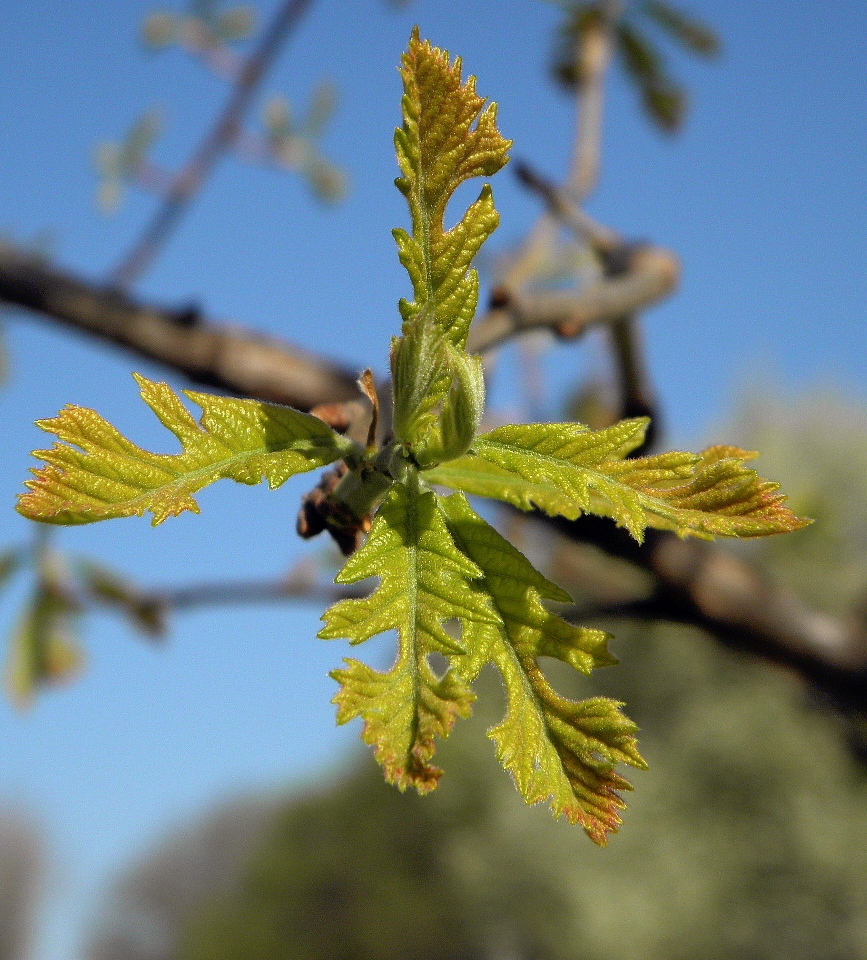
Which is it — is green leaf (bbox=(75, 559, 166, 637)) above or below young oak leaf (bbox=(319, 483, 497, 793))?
below

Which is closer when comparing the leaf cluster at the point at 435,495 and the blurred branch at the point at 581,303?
the leaf cluster at the point at 435,495

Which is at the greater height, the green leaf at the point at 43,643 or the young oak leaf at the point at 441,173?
the young oak leaf at the point at 441,173

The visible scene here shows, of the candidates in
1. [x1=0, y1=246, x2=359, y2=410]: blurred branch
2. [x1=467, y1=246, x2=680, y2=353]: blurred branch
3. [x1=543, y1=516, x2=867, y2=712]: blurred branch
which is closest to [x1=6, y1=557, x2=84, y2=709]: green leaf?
[x1=0, y1=246, x2=359, y2=410]: blurred branch

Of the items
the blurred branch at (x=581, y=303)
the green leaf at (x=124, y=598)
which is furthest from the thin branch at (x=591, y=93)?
the green leaf at (x=124, y=598)

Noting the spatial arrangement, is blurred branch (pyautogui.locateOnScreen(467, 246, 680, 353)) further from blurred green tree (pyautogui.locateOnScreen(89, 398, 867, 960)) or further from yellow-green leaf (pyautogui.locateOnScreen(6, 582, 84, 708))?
blurred green tree (pyautogui.locateOnScreen(89, 398, 867, 960))

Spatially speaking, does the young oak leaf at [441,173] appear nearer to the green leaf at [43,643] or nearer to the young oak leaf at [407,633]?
the young oak leaf at [407,633]

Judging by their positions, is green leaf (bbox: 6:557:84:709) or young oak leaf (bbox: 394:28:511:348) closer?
young oak leaf (bbox: 394:28:511:348)

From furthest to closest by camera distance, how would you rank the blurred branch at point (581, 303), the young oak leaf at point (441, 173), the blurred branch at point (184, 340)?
1. the blurred branch at point (184, 340)
2. the blurred branch at point (581, 303)
3. the young oak leaf at point (441, 173)
